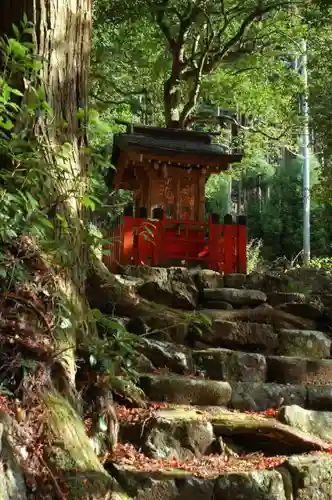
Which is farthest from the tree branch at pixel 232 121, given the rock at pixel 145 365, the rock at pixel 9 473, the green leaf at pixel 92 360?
the rock at pixel 9 473

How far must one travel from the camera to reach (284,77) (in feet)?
56.3

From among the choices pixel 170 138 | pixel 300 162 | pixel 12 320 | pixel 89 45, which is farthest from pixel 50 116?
pixel 300 162

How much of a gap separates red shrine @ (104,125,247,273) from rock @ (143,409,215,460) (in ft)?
16.7

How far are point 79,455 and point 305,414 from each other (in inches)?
93.9

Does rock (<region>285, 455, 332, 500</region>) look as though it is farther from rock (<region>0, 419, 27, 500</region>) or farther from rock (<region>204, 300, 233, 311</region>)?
rock (<region>204, 300, 233, 311</region>)

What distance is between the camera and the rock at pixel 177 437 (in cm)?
422

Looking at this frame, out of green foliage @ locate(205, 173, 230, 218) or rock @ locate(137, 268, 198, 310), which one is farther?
green foliage @ locate(205, 173, 230, 218)

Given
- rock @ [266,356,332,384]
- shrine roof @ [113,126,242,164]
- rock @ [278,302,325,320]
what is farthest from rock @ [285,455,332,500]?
shrine roof @ [113,126,242,164]

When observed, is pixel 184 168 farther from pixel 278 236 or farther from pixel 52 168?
pixel 278 236

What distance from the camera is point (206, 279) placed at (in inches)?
344

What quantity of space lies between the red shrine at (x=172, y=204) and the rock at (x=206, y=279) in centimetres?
145

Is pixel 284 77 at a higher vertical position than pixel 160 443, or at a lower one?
higher

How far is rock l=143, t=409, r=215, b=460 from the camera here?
13.9 ft

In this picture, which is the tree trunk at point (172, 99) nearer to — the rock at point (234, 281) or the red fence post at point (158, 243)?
the red fence post at point (158, 243)
